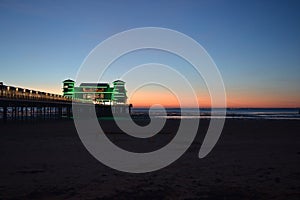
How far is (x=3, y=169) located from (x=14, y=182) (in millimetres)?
2117

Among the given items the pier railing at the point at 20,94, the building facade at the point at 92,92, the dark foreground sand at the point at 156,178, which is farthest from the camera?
the building facade at the point at 92,92

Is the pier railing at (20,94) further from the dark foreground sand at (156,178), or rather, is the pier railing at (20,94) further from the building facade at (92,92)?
the building facade at (92,92)

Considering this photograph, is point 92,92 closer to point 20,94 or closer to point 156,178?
point 20,94

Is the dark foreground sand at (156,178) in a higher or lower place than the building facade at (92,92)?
lower

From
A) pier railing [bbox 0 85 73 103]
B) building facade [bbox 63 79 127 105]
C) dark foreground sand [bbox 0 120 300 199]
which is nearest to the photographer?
dark foreground sand [bbox 0 120 300 199]

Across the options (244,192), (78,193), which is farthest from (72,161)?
(244,192)

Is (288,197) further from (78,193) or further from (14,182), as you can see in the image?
(14,182)

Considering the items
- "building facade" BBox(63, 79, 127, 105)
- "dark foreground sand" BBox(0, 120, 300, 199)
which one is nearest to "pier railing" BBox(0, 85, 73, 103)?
"dark foreground sand" BBox(0, 120, 300, 199)

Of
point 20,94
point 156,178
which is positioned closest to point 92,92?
point 20,94

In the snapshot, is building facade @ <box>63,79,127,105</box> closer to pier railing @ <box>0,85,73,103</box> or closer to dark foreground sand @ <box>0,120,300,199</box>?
pier railing @ <box>0,85,73,103</box>

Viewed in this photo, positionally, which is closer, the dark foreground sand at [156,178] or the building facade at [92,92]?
the dark foreground sand at [156,178]

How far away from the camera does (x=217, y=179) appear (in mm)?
9344

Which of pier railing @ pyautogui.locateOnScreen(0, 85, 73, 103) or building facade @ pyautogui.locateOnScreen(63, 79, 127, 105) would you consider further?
building facade @ pyautogui.locateOnScreen(63, 79, 127, 105)

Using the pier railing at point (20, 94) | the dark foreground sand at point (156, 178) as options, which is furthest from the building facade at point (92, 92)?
the dark foreground sand at point (156, 178)
